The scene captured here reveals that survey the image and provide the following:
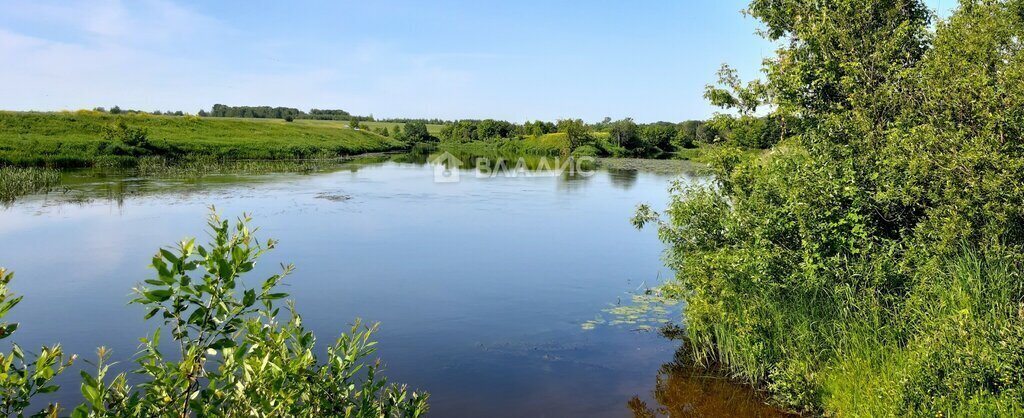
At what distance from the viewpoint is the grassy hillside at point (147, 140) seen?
41219 millimetres

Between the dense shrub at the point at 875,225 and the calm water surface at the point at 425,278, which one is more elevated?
the dense shrub at the point at 875,225

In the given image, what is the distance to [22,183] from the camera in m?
27.9

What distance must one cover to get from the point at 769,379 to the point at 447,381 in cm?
459

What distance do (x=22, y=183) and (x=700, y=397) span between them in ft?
101

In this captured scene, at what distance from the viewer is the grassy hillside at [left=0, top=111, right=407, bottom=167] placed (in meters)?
41.2

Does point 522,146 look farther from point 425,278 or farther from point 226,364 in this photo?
point 226,364

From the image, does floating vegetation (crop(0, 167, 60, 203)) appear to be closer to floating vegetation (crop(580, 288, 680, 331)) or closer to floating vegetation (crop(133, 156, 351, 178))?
floating vegetation (crop(133, 156, 351, 178))

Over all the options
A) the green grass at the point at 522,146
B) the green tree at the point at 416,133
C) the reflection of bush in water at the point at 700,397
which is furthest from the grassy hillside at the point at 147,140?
the green tree at the point at 416,133

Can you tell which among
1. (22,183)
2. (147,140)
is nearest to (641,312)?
(22,183)

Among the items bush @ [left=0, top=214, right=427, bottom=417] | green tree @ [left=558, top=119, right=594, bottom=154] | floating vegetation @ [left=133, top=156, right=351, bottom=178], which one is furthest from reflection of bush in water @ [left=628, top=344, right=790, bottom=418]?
green tree @ [left=558, top=119, right=594, bottom=154]

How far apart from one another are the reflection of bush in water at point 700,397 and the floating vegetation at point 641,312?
177cm

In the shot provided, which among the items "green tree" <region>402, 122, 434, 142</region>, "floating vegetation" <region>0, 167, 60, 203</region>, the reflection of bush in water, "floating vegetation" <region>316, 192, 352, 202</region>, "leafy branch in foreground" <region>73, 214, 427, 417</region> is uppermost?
"green tree" <region>402, 122, 434, 142</region>

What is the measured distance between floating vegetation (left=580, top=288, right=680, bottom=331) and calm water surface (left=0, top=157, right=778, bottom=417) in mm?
282

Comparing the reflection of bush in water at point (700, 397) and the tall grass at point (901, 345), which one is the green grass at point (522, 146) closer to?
the reflection of bush in water at point (700, 397)
